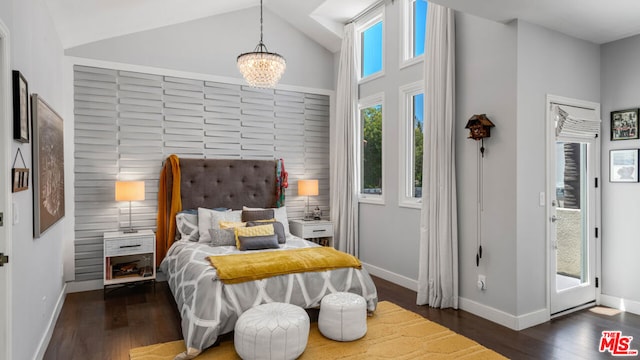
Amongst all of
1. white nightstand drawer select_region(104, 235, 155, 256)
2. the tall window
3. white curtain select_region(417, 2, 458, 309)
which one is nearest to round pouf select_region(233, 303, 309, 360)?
white curtain select_region(417, 2, 458, 309)

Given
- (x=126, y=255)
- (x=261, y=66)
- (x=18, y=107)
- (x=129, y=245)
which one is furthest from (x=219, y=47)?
(x=18, y=107)

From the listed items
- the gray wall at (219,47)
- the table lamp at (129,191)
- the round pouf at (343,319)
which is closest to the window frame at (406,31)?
the gray wall at (219,47)

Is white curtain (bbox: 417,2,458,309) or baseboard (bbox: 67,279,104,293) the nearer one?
white curtain (bbox: 417,2,458,309)

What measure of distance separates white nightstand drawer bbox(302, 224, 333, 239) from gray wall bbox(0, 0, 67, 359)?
284 cm

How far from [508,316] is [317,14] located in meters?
4.22

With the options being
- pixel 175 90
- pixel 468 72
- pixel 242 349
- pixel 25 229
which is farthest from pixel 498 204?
pixel 175 90

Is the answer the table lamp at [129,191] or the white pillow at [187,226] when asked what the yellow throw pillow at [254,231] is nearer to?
the white pillow at [187,226]

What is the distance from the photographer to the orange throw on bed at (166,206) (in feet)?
15.2

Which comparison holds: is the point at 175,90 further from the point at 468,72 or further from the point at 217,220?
the point at 468,72

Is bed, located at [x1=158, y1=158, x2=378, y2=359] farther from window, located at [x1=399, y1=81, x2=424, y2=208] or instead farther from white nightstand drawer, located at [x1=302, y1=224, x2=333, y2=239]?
window, located at [x1=399, y1=81, x2=424, y2=208]

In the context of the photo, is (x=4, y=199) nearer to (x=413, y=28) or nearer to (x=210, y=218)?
(x=210, y=218)

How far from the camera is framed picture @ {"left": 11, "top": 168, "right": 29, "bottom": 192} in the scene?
6.89 feet

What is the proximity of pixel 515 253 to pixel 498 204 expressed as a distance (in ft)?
1.45

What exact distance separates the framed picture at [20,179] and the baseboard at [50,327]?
1211mm
